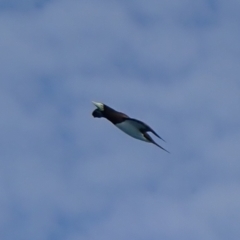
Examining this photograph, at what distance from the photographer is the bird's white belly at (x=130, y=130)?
148 feet

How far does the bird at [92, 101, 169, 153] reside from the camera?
44500 mm

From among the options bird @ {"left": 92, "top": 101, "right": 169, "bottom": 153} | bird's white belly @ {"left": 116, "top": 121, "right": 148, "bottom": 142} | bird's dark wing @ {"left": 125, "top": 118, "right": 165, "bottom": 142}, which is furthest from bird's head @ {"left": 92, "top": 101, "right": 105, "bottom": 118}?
bird's dark wing @ {"left": 125, "top": 118, "right": 165, "bottom": 142}

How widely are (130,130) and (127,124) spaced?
40cm

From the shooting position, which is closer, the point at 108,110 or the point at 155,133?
the point at 155,133

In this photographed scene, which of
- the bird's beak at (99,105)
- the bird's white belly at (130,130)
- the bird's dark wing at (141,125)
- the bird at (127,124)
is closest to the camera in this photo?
the bird's dark wing at (141,125)

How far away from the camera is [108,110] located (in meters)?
46.8

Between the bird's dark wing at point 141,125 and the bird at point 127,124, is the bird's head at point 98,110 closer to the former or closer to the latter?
the bird at point 127,124

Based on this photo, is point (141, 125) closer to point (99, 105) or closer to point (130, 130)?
point (130, 130)

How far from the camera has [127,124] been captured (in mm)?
45219

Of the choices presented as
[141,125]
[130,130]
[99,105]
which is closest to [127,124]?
[130,130]

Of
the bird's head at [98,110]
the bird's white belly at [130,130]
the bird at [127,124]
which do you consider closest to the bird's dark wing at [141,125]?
the bird at [127,124]

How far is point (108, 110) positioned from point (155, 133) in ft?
12.9

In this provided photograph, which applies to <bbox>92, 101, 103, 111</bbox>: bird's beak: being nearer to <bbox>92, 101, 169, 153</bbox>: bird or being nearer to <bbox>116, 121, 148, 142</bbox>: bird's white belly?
<bbox>92, 101, 169, 153</bbox>: bird

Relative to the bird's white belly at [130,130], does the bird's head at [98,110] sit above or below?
above
